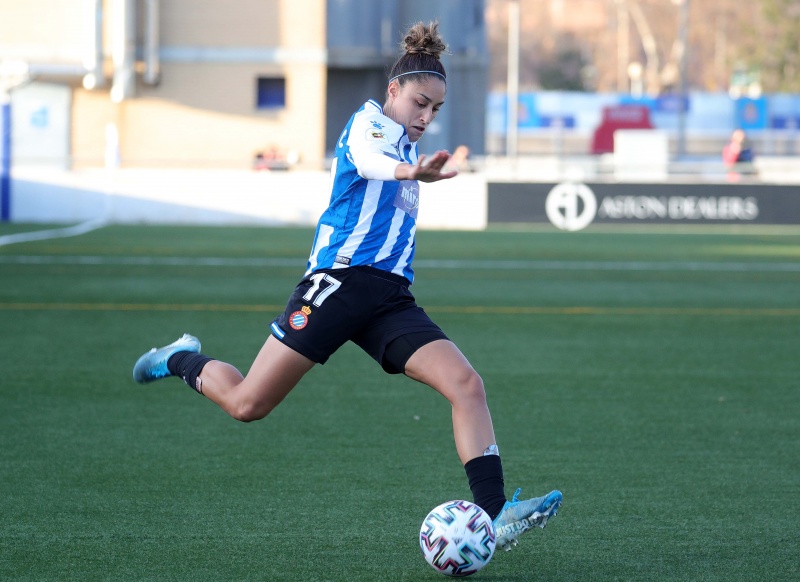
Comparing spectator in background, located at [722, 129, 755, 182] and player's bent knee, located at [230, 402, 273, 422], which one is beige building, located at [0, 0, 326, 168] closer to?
spectator in background, located at [722, 129, 755, 182]

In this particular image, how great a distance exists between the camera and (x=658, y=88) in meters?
82.6

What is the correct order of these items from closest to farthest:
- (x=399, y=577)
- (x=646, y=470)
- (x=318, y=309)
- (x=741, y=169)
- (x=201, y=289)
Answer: (x=399, y=577) < (x=318, y=309) < (x=646, y=470) < (x=201, y=289) < (x=741, y=169)

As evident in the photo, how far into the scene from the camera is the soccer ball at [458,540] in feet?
15.6

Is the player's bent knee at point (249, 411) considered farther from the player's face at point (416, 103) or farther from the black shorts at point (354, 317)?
the player's face at point (416, 103)

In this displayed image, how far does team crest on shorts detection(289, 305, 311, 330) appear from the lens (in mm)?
5150

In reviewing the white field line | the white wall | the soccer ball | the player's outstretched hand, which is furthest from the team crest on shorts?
the white wall

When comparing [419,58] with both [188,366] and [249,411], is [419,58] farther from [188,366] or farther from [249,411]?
[188,366]

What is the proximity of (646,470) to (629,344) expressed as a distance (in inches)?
186

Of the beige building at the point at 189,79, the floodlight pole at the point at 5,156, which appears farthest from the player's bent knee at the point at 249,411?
the beige building at the point at 189,79

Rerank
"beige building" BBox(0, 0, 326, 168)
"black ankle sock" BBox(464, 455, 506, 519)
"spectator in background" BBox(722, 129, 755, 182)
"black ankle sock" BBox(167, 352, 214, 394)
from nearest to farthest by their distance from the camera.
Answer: "black ankle sock" BBox(464, 455, 506, 519) < "black ankle sock" BBox(167, 352, 214, 394) < "spectator in background" BBox(722, 129, 755, 182) < "beige building" BBox(0, 0, 326, 168)

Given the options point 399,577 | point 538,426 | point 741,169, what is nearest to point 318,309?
point 399,577

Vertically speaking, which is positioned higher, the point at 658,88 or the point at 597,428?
the point at 658,88

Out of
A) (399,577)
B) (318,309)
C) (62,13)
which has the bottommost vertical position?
(399,577)

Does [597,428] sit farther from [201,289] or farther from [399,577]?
[201,289]
